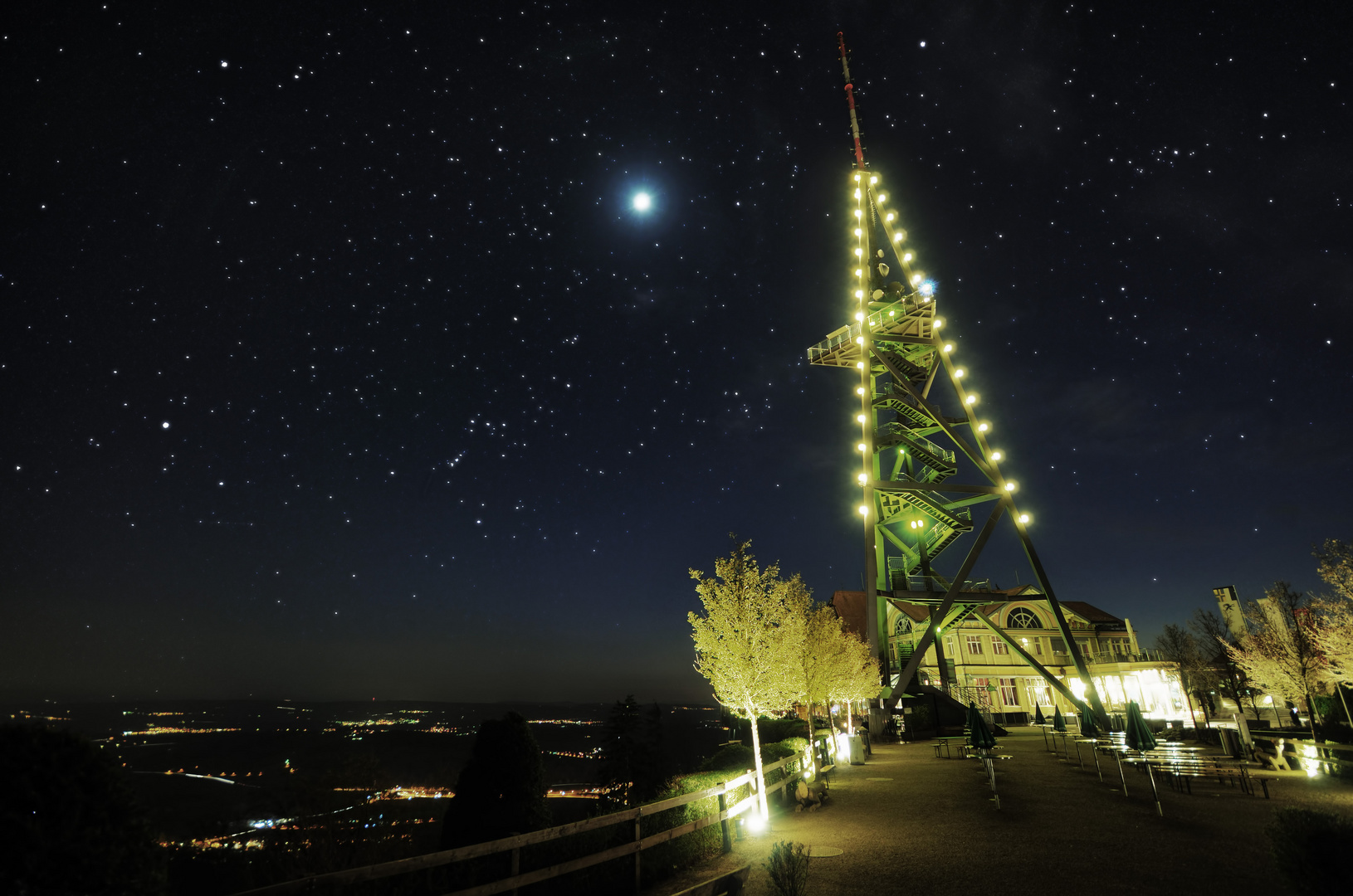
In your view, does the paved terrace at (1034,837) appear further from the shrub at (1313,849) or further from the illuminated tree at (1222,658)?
the illuminated tree at (1222,658)

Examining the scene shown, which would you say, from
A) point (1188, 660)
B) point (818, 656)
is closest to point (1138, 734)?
point (818, 656)

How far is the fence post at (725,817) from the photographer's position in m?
9.57

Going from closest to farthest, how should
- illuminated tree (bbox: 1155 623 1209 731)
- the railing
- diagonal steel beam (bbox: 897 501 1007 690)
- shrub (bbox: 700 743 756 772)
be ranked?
shrub (bbox: 700 743 756 772) < diagonal steel beam (bbox: 897 501 1007 690) < the railing < illuminated tree (bbox: 1155 623 1209 731)

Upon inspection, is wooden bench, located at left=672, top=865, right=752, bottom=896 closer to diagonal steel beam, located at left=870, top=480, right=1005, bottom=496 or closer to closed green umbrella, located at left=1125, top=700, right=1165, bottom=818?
closed green umbrella, located at left=1125, top=700, right=1165, bottom=818

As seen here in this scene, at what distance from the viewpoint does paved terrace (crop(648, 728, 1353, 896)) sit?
24.1ft

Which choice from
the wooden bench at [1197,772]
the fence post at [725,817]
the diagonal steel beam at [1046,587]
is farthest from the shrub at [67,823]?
the diagonal steel beam at [1046,587]

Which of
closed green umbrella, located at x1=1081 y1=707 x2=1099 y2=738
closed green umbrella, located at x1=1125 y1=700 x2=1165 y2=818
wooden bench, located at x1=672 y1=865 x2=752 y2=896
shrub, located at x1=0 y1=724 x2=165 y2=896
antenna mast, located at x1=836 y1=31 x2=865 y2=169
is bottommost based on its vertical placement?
wooden bench, located at x1=672 y1=865 x2=752 y2=896

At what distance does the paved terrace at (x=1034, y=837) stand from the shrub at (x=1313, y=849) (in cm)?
85

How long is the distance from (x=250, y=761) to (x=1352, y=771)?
103m

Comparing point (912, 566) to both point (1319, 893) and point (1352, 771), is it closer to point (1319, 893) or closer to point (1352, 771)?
point (1352, 771)

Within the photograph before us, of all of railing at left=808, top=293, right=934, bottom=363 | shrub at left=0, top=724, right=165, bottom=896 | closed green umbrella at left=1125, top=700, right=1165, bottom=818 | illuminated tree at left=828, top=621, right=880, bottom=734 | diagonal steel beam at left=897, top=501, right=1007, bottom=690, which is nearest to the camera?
shrub at left=0, top=724, right=165, bottom=896

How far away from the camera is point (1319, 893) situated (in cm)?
464

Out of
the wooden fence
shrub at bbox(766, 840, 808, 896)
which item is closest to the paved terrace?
the wooden fence

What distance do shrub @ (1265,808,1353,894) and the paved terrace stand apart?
2.80 ft
